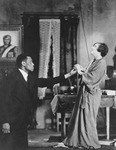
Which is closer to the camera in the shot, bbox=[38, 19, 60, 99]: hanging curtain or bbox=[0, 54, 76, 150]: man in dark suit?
bbox=[0, 54, 76, 150]: man in dark suit

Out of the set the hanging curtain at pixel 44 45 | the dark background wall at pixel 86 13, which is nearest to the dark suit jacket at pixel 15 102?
the hanging curtain at pixel 44 45

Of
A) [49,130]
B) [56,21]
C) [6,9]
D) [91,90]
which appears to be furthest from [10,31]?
[91,90]

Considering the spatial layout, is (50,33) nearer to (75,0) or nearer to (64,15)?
(64,15)

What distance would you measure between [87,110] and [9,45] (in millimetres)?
2651

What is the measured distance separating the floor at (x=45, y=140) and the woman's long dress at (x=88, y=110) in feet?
0.98

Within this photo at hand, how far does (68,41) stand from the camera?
648 centimetres

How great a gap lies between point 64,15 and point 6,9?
1.24m

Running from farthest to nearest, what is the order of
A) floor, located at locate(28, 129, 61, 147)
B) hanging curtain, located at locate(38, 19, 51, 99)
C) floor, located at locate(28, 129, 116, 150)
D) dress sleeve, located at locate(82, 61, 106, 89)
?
hanging curtain, located at locate(38, 19, 51, 99) → floor, located at locate(28, 129, 61, 147) → floor, located at locate(28, 129, 116, 150) → dress sleeve, located at locate(82, 61, 106, 89)

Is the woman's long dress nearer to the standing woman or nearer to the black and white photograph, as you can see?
the standing woman

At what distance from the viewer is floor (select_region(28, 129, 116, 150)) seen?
15.8 feet

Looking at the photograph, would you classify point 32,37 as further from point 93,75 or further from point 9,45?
point 93,75

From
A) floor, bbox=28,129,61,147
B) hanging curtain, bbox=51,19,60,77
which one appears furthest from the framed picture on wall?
floor, bbox=28,129,61,147

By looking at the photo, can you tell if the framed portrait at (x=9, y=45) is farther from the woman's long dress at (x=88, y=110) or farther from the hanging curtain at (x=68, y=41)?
the woman's long dress at (x=88, y=110)

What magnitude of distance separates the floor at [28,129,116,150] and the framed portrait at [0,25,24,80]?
1.45 meters
